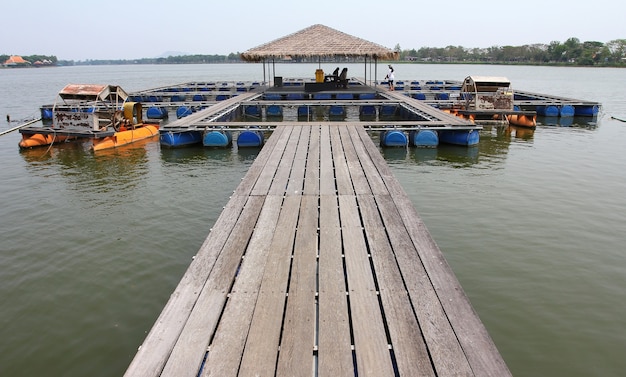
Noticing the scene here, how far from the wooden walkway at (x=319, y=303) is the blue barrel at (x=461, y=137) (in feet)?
25.8

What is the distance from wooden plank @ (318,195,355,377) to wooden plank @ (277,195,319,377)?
0.07m

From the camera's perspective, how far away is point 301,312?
3.61 metres

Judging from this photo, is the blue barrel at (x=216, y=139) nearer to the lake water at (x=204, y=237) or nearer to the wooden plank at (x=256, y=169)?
the lake water at (x=204, y=237)

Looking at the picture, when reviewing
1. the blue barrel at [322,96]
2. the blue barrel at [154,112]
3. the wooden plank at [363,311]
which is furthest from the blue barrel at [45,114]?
the wooden plank at [363,311]

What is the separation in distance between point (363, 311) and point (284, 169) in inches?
192

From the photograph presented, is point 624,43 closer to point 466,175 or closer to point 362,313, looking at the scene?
point 466,175

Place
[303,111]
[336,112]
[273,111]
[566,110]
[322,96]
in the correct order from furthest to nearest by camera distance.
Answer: [322,96] < [273,111] < [303,111] < [336,112] < [566,110]

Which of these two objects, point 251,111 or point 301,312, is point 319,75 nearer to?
point 251,111

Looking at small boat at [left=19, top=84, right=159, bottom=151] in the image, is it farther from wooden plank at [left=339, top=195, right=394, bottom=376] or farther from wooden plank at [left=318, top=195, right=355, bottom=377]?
wooden plank at [left=339, top=195, right=394, bottom=376]

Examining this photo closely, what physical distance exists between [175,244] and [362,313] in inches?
156

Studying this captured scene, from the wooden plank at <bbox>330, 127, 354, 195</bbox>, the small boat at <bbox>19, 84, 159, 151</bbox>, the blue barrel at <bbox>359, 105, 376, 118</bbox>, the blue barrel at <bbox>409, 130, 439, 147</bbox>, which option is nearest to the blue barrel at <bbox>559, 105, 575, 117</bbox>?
the blue barrel at <bbox>359, 105, 376, 118</bbox>

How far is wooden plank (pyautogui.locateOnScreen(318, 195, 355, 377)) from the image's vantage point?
3.03 metres

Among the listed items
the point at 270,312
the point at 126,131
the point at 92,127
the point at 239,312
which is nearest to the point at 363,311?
the point at 270,312

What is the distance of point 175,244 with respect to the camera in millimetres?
6641
